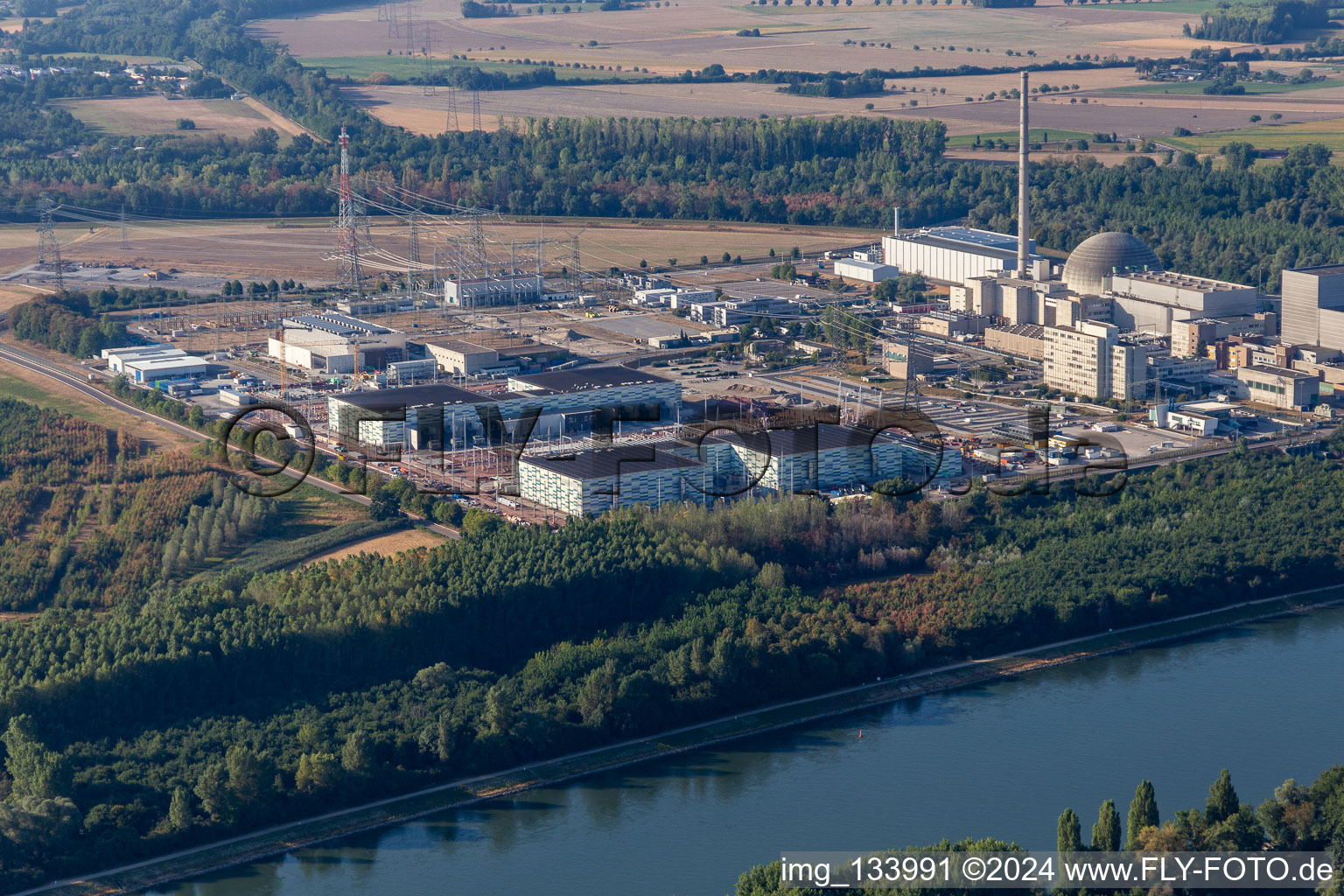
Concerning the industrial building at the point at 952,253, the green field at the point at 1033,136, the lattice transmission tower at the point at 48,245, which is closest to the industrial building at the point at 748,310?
the industrial building at the point at 952,253

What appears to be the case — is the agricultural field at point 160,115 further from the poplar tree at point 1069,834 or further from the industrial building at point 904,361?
the poplar tree at point 1069,834

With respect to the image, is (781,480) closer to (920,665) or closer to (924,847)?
(920,665)

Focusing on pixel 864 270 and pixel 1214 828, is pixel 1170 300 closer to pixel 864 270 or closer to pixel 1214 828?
pixel 864 270

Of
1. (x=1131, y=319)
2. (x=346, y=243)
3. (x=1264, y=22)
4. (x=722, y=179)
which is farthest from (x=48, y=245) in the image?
(x=1264, y=22)

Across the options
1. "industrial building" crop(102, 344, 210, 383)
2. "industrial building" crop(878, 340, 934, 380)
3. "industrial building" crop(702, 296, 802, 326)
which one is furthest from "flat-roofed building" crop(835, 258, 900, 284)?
"industrial building" crop(102, 344, 210, 383)

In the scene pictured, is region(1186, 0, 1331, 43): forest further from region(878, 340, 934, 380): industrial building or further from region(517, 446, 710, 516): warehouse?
region(517, 446, 710, 516): warehouse

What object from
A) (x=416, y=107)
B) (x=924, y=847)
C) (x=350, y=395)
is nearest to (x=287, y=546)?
(x=350, y=395)

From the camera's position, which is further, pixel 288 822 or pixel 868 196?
pixel 868 196
